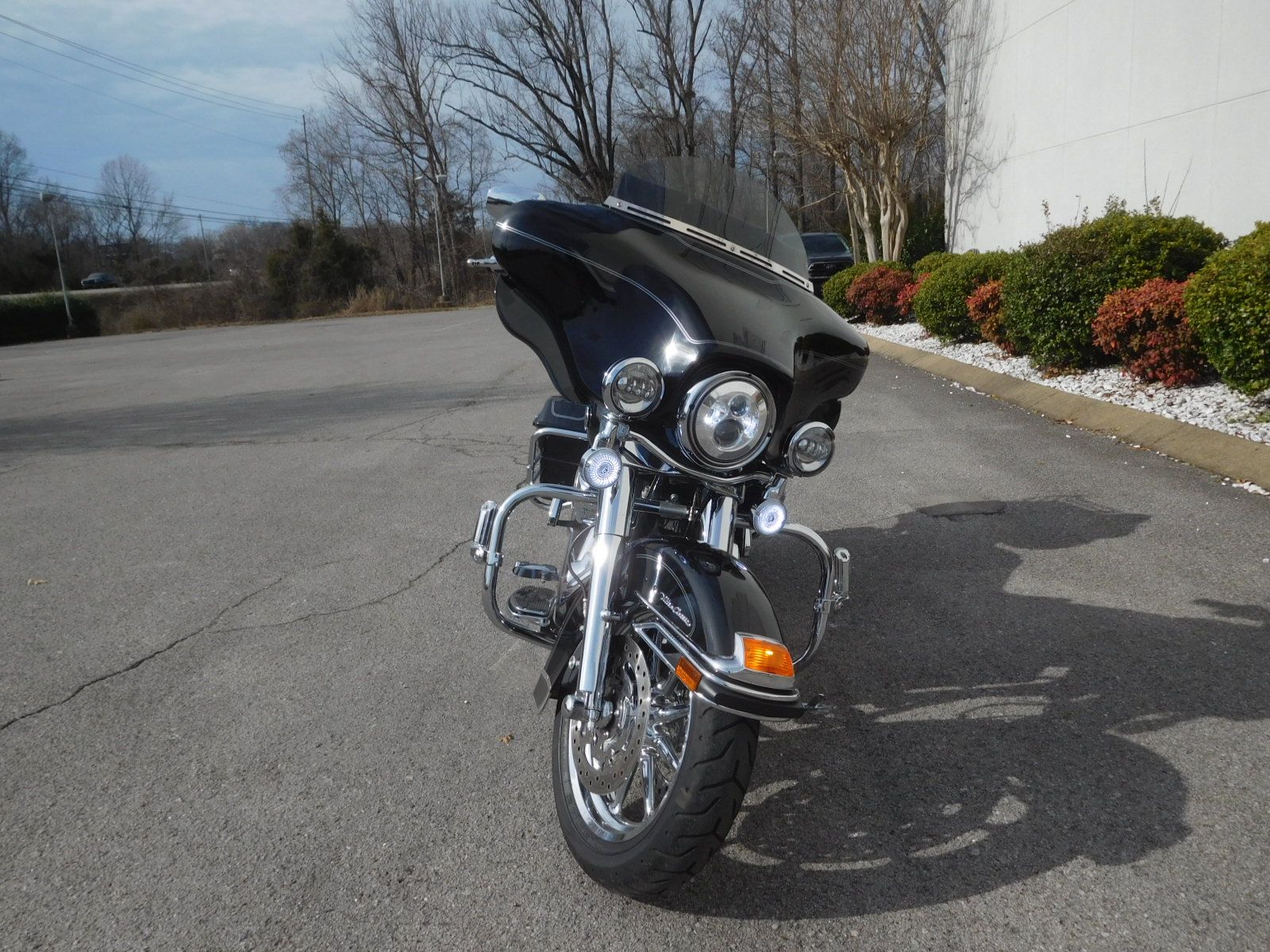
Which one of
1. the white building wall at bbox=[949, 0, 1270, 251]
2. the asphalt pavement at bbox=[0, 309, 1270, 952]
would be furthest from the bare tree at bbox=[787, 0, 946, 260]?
the asphalt pavement at bbox=[0, 309, 1270, 952]

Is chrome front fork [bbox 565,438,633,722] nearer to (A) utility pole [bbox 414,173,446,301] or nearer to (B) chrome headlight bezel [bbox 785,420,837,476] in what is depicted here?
(B) chrome headlight bezel [bbox 785,420,837,476]

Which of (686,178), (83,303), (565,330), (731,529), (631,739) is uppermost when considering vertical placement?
(686,178)

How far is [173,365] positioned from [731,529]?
720 inches

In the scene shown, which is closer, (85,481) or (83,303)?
(85,481)

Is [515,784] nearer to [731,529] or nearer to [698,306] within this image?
[731,529]

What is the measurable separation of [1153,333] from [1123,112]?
5.73m

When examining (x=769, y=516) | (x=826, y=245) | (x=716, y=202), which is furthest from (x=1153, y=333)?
(x=826, y=245)

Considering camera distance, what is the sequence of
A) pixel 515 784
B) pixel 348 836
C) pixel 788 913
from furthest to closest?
pixel 515 784 < pixel 348 836 < pixel 788 913

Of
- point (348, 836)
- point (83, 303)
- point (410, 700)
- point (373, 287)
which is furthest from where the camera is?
point (373, 287)

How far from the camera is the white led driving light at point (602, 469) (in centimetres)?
267

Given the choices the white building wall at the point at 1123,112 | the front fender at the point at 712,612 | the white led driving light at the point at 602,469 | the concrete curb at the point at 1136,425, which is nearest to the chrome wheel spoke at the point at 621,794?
the front fender at the point at 712,612

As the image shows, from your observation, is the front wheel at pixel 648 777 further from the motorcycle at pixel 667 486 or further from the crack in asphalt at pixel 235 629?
the crack in asphalt at pixel 235 629

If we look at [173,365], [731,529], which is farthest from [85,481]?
[173,365]

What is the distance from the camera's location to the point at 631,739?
260 cm
